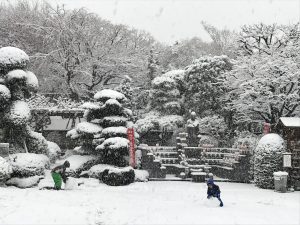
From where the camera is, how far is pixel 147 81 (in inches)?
1459

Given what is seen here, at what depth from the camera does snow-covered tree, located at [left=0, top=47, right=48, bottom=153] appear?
19094mm

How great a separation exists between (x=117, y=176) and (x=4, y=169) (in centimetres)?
502

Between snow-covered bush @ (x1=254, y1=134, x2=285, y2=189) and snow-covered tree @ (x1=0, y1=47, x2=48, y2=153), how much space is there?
1028 cm

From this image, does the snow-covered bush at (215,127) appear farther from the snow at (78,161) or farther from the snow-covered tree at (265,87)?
the snow at (78,161)

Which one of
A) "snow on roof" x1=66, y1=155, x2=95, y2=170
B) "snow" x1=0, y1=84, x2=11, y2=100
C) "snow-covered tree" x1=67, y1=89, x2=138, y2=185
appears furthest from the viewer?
"snow on roof" x1=66, y1=155, x2=95, y2=170

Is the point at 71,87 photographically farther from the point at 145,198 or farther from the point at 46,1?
the point at 145,198

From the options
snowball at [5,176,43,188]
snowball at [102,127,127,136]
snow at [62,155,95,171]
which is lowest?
snowball at [5,176,43,188]

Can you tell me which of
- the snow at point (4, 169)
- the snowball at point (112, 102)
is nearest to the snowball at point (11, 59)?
the snowball at point (112, 102)

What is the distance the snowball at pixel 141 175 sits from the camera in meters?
20.8

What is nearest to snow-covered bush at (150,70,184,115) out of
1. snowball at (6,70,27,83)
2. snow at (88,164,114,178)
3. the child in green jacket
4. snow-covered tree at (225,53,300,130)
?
snow-covered tree at (225,53,300,130)

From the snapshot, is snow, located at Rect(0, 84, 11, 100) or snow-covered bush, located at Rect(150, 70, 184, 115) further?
snow-covered bush, located at Rect(150, 70, 184, 115)

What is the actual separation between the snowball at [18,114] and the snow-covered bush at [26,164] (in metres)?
1.50

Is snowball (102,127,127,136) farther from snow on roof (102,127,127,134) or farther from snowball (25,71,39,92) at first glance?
snowball (25,71,39,92)

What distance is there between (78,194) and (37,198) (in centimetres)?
183
